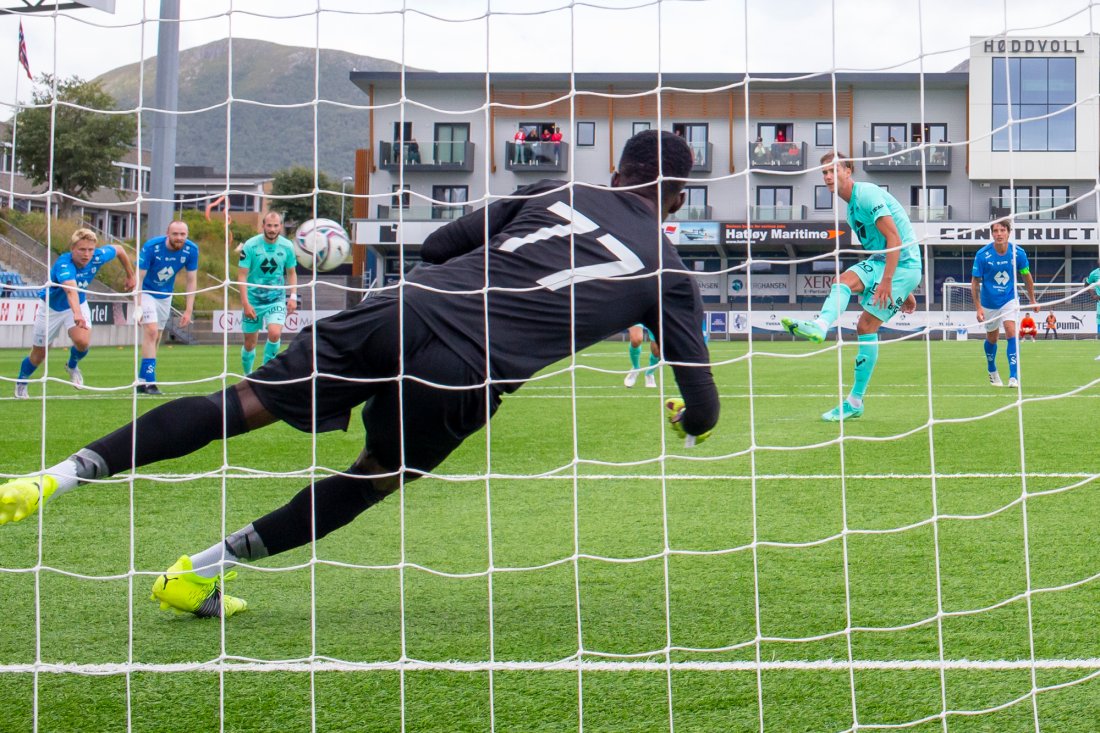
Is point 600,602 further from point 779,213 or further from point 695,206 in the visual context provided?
point 695,206

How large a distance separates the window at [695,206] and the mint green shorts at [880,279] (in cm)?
3376

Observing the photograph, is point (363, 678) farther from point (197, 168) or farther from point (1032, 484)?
point (197, 168)

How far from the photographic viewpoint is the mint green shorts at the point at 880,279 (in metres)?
8.41

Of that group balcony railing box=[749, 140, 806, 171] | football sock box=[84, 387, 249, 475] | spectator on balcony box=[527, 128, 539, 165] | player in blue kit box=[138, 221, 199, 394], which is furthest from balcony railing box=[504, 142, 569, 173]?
football sock box=[84, 387, 249, 475]

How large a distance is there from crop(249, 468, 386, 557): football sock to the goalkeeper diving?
0.20 meters

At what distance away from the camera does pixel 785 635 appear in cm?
314

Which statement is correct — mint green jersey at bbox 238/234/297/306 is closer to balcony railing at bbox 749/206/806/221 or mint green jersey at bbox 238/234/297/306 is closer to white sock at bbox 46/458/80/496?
white sock at bbox 46/458/80/496

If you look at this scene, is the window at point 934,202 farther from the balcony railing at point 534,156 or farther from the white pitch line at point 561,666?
the white pitch line at point 561,666

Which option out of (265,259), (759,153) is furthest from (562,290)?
(759,153)

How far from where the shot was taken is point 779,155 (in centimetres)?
3938

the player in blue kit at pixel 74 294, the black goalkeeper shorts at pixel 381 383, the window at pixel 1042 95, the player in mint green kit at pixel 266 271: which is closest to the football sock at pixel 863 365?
the player in mint green kit at pixel 266 271

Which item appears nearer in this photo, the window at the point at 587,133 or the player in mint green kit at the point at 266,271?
the player in mint green kit at the point at 266,271

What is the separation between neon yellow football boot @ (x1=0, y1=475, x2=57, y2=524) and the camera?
273cm

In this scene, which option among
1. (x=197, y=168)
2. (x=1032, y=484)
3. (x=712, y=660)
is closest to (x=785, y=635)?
(x=712, y=660)
